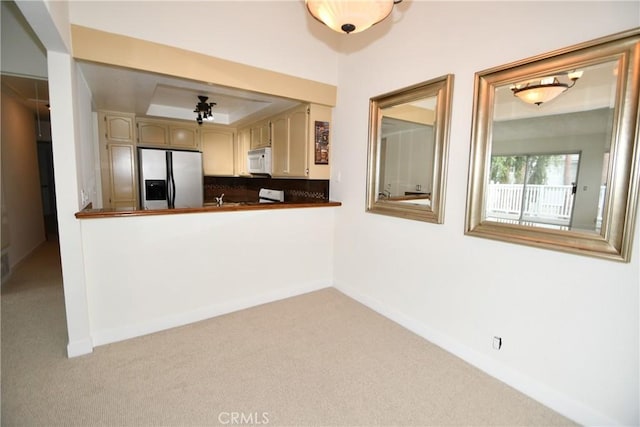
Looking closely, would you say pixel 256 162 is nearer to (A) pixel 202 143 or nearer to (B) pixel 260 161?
(B) pixel 260 161

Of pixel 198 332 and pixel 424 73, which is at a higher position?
pixel 424 73

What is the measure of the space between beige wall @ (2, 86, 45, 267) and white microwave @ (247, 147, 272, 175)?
3012 mm

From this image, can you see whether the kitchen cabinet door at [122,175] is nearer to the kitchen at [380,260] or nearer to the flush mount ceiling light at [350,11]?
the kitchen at [380,260]

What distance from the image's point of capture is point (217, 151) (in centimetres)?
511

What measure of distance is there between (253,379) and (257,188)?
3728 millimetres

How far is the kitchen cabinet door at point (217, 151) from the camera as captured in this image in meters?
5.02

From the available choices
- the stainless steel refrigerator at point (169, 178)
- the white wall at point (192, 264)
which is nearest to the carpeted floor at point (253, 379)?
the white wall at point (192, 264)

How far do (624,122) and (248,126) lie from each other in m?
4.38

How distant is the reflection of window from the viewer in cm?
165

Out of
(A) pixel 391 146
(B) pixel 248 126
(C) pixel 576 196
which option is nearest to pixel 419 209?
(A) pixel 391 146

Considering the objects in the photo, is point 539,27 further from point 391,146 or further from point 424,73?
point 391,146

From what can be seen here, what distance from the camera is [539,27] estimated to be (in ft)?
5.64

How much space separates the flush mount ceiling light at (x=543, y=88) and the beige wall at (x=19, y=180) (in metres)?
5.50

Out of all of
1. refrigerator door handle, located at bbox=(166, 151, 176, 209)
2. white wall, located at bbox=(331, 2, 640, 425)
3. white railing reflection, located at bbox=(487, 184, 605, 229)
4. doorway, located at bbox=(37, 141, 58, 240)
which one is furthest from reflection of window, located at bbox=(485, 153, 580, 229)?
doorway, located at bbox=(37, 141, 58, 240)
